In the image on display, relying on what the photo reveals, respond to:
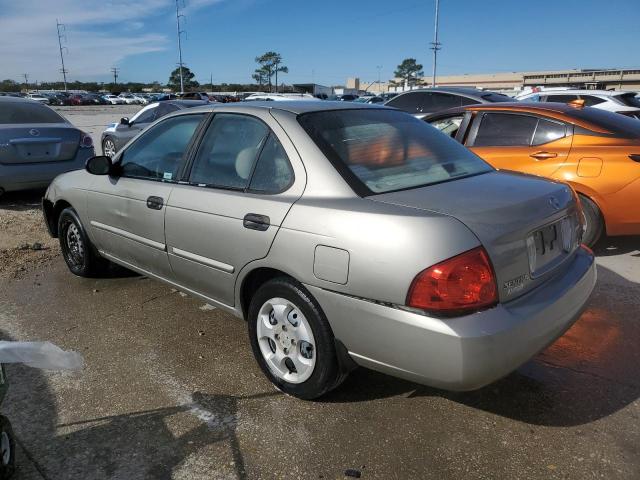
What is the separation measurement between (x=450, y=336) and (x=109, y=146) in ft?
36.5

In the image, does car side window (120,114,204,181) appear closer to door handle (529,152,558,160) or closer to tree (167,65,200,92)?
door handle (529,152,558,160)

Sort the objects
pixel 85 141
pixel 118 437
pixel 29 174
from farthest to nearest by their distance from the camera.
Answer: pixel 85 141
pixel 29 174
pixel 118 437

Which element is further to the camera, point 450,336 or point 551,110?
point 551,110

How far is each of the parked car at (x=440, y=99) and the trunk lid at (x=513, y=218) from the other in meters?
6.45

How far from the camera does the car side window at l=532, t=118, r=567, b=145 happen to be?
5.25 m

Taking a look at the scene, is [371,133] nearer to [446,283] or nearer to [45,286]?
[446,283]

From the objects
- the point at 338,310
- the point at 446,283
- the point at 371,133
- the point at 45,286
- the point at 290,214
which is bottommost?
the point at 45,286

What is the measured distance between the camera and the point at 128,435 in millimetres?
2633

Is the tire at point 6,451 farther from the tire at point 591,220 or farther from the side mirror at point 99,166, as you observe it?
the tire at point 591,220

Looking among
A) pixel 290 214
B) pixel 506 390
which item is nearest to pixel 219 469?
pixel 290 214

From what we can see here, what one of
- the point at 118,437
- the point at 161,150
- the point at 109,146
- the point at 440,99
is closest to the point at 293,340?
the point at 118,437

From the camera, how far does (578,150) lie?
16.6ft

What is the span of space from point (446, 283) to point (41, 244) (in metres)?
5.28

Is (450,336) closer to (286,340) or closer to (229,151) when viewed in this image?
(286,340)
